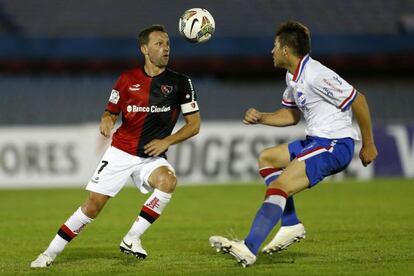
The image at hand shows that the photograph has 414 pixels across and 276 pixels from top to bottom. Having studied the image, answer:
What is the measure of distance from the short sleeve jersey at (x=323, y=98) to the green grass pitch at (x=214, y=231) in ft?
3.86

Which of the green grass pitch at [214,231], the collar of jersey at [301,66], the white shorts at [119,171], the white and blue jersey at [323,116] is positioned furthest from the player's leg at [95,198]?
the collar of jersey at [301,66]

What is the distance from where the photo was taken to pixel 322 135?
787 cm

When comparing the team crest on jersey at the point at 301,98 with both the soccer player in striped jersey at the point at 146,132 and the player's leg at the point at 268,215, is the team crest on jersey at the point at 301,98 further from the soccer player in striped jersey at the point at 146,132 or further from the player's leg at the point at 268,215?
the soccer player in striped jersey at the point at 146,132

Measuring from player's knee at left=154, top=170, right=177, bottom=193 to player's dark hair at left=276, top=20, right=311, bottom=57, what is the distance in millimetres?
1604

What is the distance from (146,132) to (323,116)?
169cm

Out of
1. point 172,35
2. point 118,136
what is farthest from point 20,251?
point 172,35

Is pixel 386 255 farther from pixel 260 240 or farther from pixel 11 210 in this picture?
pixel 11 210

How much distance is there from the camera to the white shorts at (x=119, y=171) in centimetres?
824

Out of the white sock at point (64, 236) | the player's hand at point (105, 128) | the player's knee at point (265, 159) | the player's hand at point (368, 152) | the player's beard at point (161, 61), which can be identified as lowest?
the white sock at point (64, 236)

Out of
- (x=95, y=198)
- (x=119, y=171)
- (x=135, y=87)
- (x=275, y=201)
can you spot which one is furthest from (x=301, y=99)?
(x=95, y=198)

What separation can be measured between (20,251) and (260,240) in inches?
125

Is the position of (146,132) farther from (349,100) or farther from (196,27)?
(349,100)

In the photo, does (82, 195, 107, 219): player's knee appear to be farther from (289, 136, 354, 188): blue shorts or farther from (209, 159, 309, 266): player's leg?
(289, 136, 354, 188): blue shorts

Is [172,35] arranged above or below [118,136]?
below
